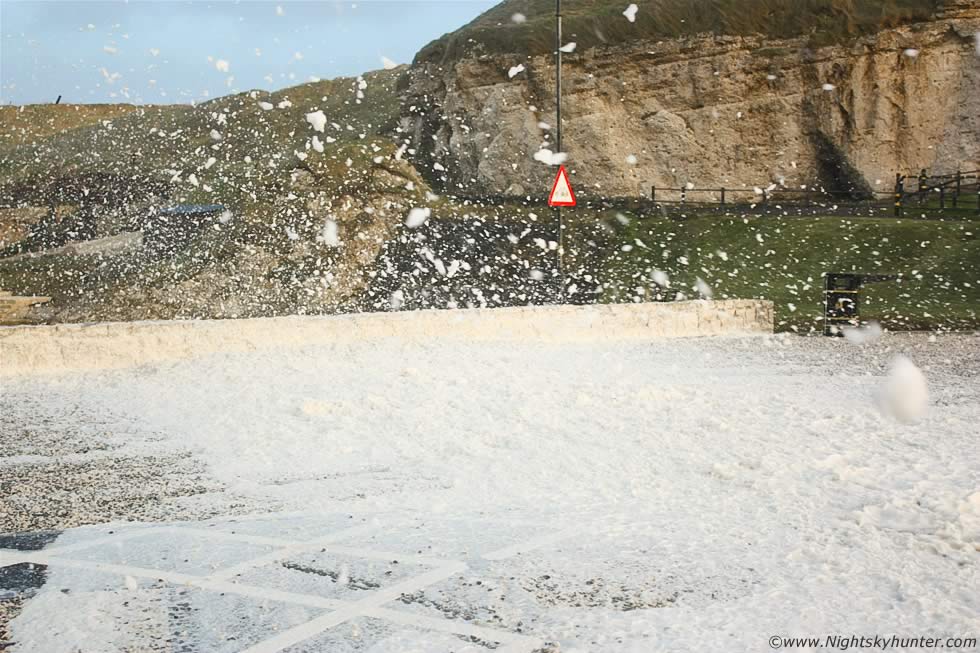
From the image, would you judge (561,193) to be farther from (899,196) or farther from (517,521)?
(899,196)

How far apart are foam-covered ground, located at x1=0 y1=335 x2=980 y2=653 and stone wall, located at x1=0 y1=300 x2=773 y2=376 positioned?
1.61 m

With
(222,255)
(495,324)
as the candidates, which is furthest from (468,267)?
(495,324)

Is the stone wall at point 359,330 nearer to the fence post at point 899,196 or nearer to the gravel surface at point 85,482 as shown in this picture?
the gravel surface at point 85,482

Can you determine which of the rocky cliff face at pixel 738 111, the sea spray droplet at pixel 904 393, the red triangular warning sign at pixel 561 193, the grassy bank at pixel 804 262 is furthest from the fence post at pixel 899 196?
the sea spray droplet at pixel 904 393

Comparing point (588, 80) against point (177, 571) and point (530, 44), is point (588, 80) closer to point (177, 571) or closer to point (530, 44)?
point (530, 44)

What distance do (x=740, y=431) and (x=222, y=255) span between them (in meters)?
25.4

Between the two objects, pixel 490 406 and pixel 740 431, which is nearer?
pixel 740 431

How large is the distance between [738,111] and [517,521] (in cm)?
3267

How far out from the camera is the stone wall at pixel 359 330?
41.1ft

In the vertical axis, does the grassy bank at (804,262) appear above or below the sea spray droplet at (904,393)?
above

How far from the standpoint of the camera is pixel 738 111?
35.7 meters

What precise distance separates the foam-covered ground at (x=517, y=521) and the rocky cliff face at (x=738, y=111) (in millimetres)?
26277

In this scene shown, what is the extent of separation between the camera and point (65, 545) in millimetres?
5281

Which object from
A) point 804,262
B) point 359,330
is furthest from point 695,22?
point 359,330
